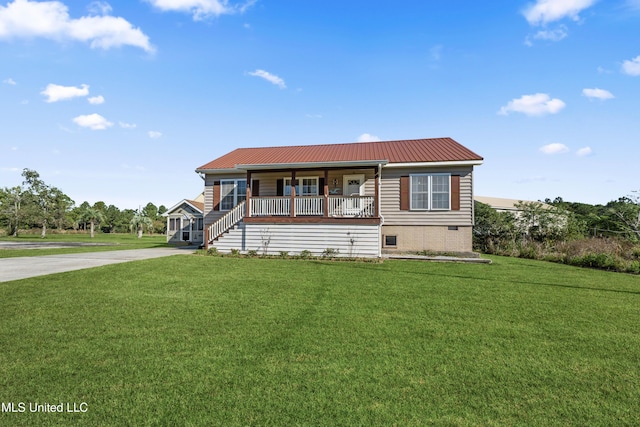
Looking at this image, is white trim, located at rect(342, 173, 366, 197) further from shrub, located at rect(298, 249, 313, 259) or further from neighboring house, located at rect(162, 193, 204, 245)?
neighboring house, located at rect(162, 193, 204, 245)

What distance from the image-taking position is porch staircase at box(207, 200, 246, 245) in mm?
14031

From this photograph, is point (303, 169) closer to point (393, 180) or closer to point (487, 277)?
point (393, 180)

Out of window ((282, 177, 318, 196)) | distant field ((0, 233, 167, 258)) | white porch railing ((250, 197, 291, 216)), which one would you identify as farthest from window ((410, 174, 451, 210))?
distant field ((0, 233, 167, 258))

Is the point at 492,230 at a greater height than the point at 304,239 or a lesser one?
greater

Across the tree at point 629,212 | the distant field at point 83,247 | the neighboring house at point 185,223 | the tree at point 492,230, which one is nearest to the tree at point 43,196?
the distant field at point 83,247

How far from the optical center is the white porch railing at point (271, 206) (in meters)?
13.7

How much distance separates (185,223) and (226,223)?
42.3 ft

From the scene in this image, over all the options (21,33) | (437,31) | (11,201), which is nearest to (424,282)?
(437,31)

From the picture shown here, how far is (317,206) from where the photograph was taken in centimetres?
1338

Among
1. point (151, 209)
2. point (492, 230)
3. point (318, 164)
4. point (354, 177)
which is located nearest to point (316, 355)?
A: point (318, 164)

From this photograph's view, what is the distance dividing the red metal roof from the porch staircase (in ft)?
8.49

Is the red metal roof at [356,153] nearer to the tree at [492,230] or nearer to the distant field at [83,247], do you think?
the tree at [492,230]

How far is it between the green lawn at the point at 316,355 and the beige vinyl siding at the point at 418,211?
7.37 m

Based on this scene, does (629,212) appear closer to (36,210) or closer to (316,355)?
(316,355)
